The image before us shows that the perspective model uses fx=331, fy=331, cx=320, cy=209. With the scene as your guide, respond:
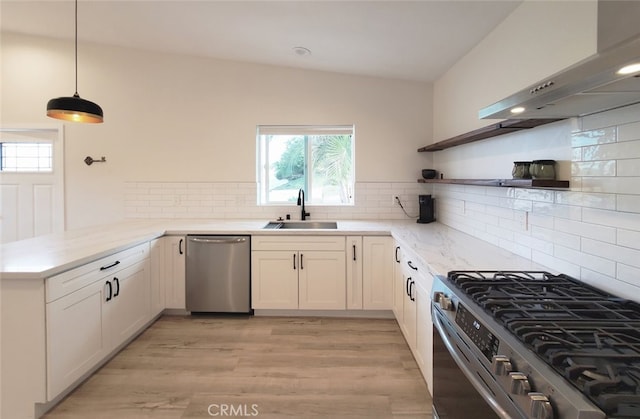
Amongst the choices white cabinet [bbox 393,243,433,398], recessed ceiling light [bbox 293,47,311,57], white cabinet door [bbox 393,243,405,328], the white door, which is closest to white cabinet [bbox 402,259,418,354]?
white cabinet [bbox 393,243,433,398]

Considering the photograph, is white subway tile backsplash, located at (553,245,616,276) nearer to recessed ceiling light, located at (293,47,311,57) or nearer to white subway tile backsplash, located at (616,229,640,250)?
white subway tile backsplash, located at (616,229,640,250)

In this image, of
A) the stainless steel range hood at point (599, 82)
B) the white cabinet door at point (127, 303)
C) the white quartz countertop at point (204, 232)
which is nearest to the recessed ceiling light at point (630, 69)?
the stainless steel range hood at point (599, 82)

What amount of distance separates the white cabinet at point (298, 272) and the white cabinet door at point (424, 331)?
3.41 ft

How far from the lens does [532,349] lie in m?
0.90

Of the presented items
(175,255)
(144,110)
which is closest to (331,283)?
(175,255)

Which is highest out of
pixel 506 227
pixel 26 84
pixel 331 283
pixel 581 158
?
pixel 26 84

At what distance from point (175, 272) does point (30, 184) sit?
2.24m

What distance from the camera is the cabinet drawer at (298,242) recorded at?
3080 mm

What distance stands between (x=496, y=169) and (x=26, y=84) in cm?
483

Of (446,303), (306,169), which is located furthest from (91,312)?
(306,169)

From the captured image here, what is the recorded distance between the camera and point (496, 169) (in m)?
2.31

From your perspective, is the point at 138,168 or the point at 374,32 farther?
the point at 138,168

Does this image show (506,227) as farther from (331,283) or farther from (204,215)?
(204,215)

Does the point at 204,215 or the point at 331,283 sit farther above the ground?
the point at 204,215
